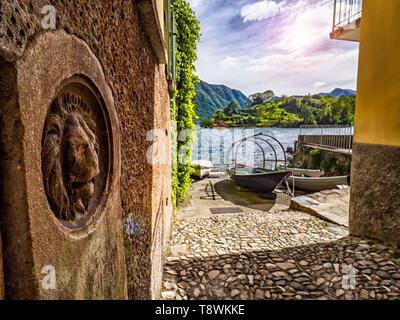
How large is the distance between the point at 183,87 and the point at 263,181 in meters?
5.55

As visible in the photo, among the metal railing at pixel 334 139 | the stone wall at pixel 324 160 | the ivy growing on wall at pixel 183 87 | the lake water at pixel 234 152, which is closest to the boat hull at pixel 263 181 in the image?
the ivy growing on wall at pixel 183 87

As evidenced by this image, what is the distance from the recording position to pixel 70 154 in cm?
79

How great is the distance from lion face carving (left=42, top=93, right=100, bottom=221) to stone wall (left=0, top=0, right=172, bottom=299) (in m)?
0.07

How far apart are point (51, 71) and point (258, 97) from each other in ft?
208

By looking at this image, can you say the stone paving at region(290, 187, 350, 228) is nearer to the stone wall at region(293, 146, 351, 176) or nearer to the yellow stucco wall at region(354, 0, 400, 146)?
the yellow stucco wall at region(354, 0, 400, 146)

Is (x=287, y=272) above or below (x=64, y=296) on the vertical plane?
below

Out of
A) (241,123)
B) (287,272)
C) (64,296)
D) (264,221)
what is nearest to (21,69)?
(64,296)

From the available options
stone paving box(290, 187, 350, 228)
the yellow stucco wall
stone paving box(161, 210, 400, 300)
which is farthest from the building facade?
stone paving box(290, 187, 350, 228)

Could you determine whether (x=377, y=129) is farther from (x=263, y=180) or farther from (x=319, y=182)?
(x=319, y=182)

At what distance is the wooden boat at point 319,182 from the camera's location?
10.6 metres

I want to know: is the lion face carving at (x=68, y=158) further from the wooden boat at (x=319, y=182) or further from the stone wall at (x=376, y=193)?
the wooden boat at (x=319, y=182)

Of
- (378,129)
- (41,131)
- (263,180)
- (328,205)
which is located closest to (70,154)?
(41,131)

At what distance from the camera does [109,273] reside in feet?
3.73

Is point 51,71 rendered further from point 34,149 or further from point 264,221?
point 264,221
